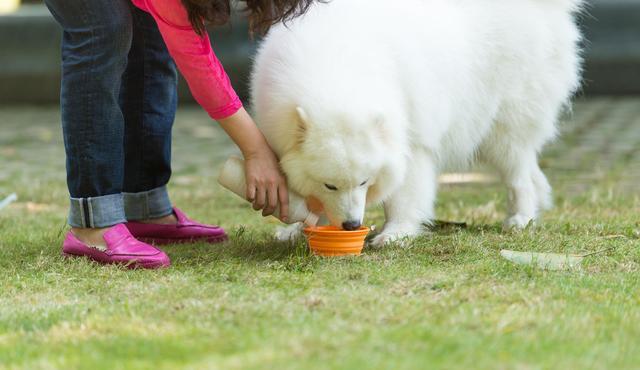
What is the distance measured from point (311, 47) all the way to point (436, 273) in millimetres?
1016

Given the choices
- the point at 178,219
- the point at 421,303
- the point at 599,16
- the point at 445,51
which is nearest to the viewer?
the point at 421,303

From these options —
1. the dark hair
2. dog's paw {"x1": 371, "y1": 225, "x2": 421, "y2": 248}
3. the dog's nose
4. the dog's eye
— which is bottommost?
dog's paw {"x1": 371, "y1": 225, "x2": 421, "y2": 248}

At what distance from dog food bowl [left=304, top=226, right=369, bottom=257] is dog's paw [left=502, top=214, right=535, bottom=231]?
95 cm

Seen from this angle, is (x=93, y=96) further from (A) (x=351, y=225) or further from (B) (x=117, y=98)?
(A) (x=351, y=225)

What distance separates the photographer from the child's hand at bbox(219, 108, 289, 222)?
11.9 feet

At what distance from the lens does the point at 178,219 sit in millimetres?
4438

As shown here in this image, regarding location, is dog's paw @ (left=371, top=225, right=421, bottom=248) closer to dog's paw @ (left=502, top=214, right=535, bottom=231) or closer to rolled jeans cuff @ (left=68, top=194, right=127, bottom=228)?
dog's paw @ (left=502, top=214, right=535, bottom=231)

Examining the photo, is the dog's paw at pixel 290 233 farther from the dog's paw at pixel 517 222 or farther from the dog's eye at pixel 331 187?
the dog's paw at pixel 517 222

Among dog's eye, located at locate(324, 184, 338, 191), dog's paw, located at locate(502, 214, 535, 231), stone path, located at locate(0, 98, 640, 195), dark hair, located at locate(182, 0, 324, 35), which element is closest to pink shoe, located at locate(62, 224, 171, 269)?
dog's eye, located at locate(324, 184, 338, 191)

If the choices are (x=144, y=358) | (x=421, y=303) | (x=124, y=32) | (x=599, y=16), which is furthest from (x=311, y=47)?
(x=599, y=16)

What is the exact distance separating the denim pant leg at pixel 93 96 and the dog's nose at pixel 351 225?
2.98 ft

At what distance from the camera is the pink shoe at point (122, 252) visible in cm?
367

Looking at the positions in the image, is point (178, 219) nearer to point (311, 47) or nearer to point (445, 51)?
point (311, 47)

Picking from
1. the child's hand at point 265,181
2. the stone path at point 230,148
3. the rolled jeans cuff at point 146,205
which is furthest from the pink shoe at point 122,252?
the stone path at point 230,148
